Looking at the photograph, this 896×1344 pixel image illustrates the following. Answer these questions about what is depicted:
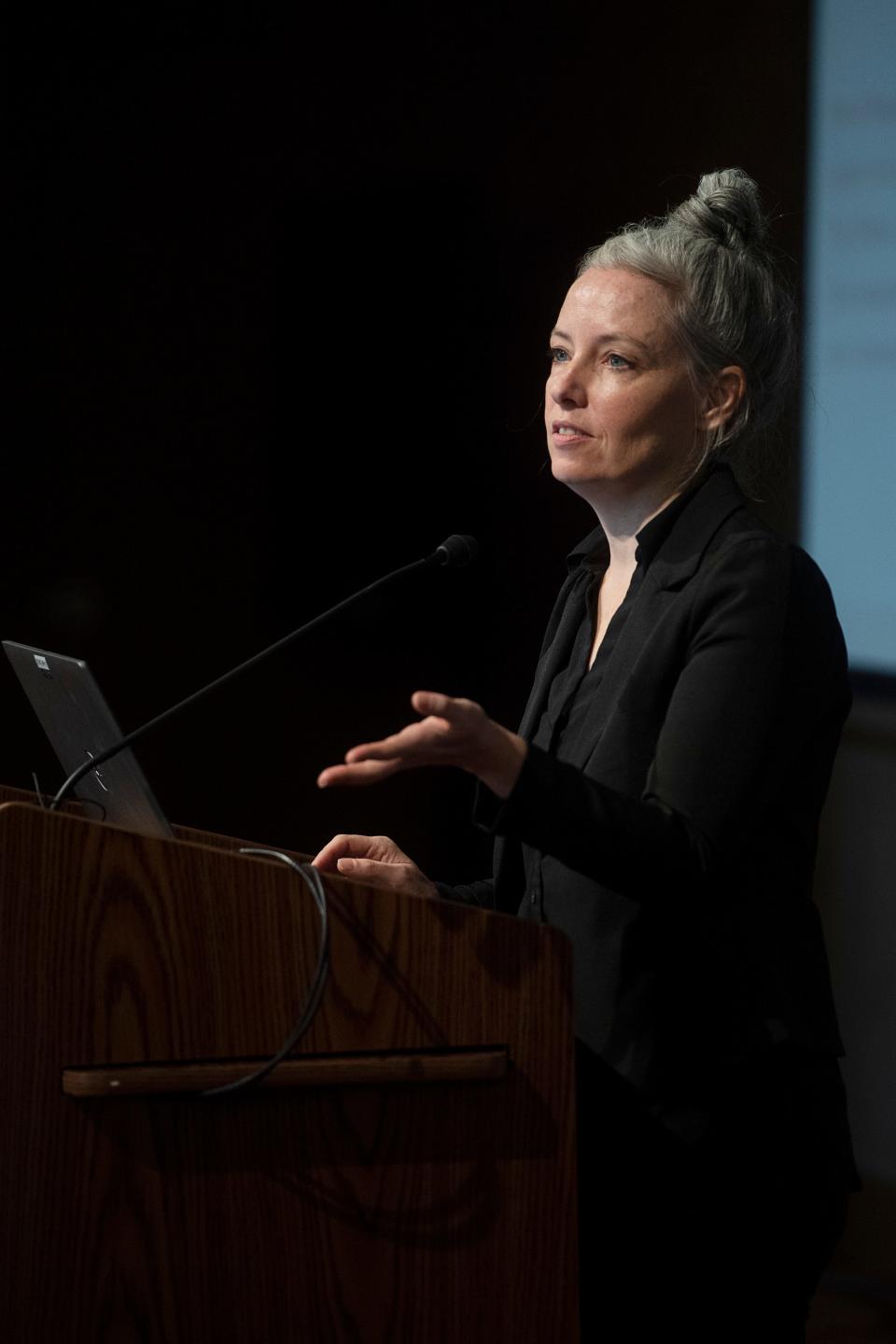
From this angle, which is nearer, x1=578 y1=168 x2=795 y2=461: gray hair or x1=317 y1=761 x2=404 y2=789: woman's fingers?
x1=317 y1=761 x2=404 y2=789: woman's fingers

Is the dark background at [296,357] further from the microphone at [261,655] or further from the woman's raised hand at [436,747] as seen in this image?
the woman's raised hand at [436,747]

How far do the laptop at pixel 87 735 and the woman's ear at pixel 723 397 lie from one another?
0.71 m

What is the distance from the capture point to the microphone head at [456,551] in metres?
1.68

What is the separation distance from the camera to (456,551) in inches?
66.7

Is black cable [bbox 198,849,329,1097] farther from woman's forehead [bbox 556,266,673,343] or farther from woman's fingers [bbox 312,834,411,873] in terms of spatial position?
woman's forehead [bbox 556,266,673,343]

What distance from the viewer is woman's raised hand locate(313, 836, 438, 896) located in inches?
63.4

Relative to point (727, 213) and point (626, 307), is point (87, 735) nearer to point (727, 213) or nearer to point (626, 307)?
point (626, 307)

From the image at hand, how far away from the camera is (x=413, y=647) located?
3395 mm

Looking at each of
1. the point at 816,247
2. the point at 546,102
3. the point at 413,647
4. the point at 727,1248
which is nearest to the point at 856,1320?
the point at 413,647

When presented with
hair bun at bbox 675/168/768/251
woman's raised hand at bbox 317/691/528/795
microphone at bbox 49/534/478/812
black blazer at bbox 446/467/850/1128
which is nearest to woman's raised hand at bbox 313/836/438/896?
black blazer at bbox 446/467/850/1128

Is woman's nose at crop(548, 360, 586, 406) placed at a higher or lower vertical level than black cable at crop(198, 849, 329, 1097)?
higher

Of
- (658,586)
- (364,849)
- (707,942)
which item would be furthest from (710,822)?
(364,849)

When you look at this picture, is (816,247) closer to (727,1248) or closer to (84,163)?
(84,163)

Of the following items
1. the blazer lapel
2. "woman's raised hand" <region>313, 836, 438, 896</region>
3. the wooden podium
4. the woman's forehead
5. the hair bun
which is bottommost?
the wooden podium
